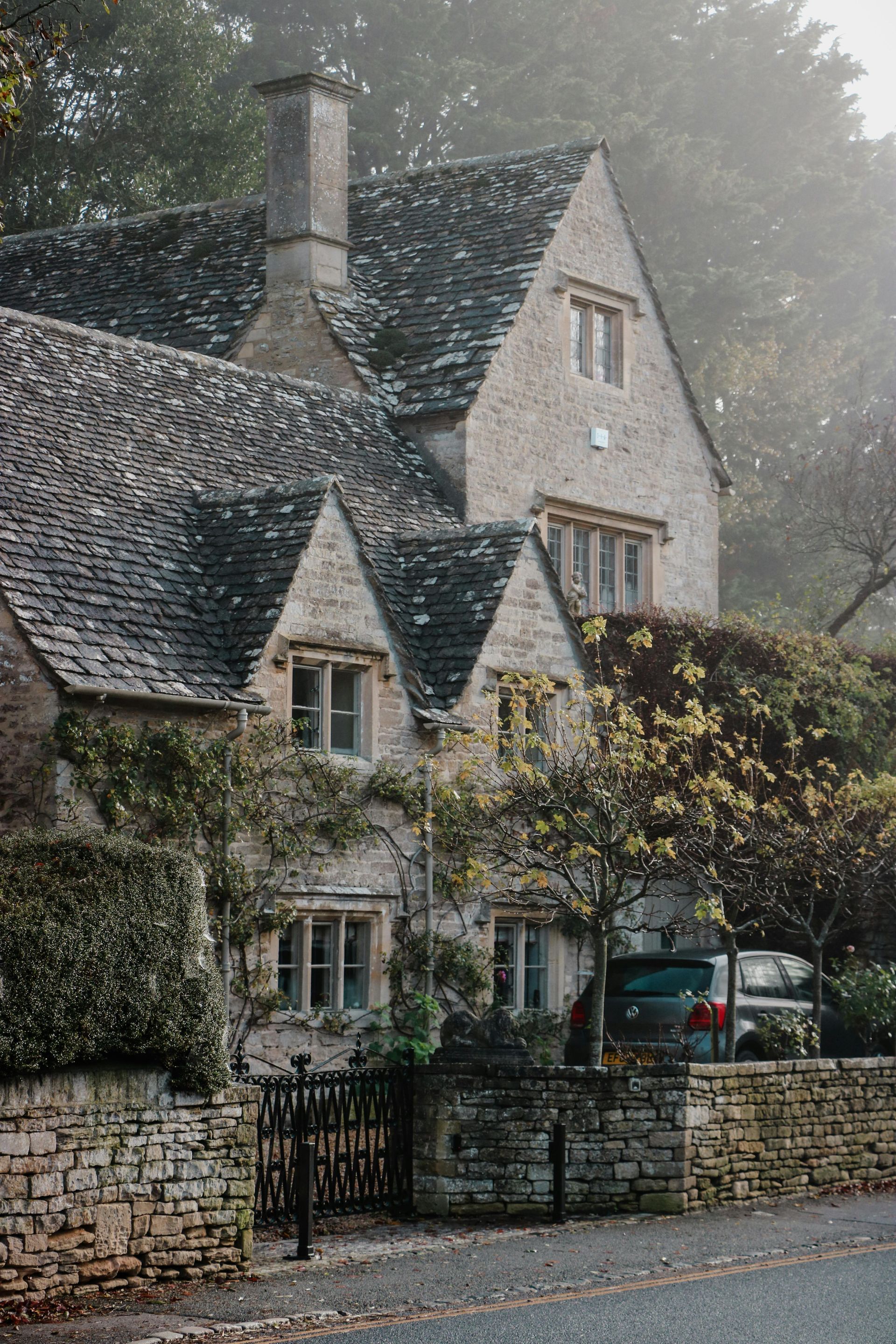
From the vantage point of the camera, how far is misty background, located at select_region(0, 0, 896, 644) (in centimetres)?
3666

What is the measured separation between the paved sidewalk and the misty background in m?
23.0

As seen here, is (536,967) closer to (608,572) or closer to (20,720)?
(608,572)

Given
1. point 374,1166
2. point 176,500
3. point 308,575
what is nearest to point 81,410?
point 176,500

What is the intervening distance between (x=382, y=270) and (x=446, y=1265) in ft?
55.2

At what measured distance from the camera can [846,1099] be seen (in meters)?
16.6

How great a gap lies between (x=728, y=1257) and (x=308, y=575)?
795cm

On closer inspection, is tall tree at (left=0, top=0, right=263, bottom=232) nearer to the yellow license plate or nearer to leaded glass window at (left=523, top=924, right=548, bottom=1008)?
leaded glass window at (left=523, top=924, right=548, bottom=1008)

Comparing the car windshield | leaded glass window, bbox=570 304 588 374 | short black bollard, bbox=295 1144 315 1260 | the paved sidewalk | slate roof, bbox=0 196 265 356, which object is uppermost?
slate roof, bbox=0 196 265 356

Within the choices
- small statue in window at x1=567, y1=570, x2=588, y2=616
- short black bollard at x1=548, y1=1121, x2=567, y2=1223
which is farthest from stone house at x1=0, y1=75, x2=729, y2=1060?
short black bollard at x1=548, y1=1121, x2=567, y2=1223

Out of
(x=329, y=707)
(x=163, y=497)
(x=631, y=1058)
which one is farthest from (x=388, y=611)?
(x=631, y=1058)

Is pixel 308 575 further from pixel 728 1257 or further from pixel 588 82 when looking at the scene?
pixel 588 82

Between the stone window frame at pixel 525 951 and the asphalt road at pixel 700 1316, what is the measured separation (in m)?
8.06

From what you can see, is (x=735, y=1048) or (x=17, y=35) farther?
(x=735, y=1048)

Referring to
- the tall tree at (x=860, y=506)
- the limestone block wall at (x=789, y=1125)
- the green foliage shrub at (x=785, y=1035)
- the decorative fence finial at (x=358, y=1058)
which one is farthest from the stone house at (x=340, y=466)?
the tall tree at (x=860, y=506)
